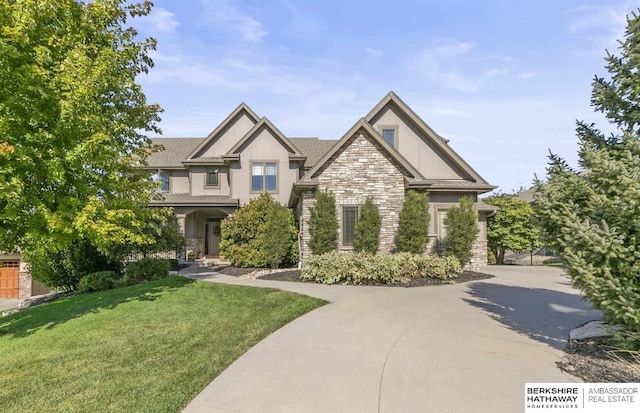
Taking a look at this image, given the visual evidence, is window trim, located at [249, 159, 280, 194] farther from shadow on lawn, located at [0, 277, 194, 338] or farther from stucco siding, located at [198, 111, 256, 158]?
shadow on lawn, located at [0, 277, 194, 338]

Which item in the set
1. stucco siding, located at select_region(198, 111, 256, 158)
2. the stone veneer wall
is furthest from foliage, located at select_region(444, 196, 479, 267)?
stucco siding, located at select_region(198, 111, 256, 158)

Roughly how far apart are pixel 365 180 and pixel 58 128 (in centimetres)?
1066

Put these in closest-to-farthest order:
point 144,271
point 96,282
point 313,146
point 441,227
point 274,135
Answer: point 96,282
point 144,271
point 441,227
point 274,135
point 313,146

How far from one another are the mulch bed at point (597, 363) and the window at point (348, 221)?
9484mm

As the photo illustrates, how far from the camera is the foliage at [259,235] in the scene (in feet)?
49.9

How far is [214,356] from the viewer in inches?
205

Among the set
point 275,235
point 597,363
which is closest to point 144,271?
point 275,235

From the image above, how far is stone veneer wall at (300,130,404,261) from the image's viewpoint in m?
14.8

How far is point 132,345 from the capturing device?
5.93m

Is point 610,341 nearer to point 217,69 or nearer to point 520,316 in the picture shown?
point 520,316

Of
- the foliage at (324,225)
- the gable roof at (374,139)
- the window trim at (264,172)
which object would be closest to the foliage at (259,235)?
the foliage at (324,225)

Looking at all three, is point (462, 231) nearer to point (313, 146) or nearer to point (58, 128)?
point (313, 146)

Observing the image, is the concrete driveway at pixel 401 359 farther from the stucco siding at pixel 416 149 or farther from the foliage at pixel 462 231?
the stucco siding at pixel 416 149

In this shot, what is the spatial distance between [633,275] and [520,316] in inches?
142
